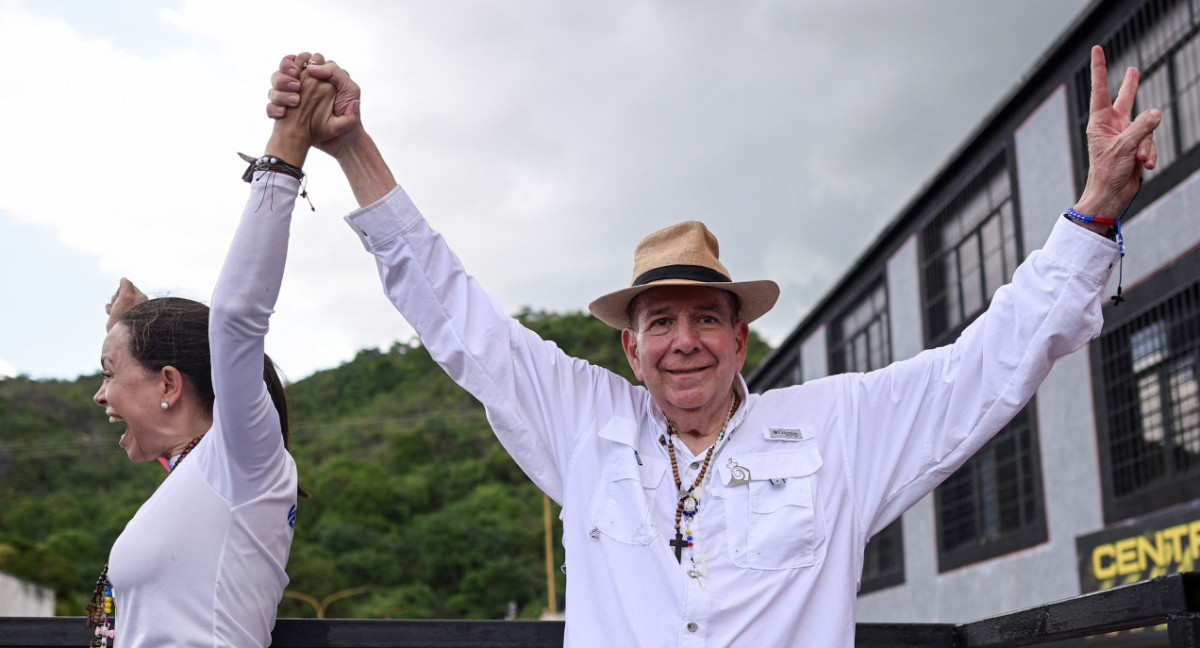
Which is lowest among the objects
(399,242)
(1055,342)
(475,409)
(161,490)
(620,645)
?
(620,645)

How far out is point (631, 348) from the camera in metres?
3.09

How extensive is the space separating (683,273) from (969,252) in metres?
15.8

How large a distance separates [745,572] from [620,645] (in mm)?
330

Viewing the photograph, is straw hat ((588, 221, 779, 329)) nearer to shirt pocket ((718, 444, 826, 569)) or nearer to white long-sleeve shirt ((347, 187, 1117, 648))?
white long-sleeve shirt ((347, 187, 1117, 648))

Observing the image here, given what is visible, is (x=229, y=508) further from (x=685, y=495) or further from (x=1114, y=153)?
(x=1114, y=153)

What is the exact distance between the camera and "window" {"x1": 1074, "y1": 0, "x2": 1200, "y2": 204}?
467 inches

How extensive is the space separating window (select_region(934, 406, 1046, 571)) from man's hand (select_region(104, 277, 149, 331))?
562 inches

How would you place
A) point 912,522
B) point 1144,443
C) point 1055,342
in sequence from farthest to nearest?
point 912,522 < point 1144,443 < point 1055,342

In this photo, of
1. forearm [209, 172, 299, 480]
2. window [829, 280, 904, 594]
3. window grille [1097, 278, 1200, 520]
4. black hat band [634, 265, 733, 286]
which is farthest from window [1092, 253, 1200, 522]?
forearm [209, 172, 299, 480]

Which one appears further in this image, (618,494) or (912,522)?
(912,522)

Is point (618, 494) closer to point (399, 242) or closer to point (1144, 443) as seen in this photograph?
point (399, 242)

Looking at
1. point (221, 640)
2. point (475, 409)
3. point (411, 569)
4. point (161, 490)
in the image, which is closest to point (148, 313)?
point (161, 490)

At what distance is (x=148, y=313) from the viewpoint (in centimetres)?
256

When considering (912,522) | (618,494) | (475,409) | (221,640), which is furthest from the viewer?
(475,409)
